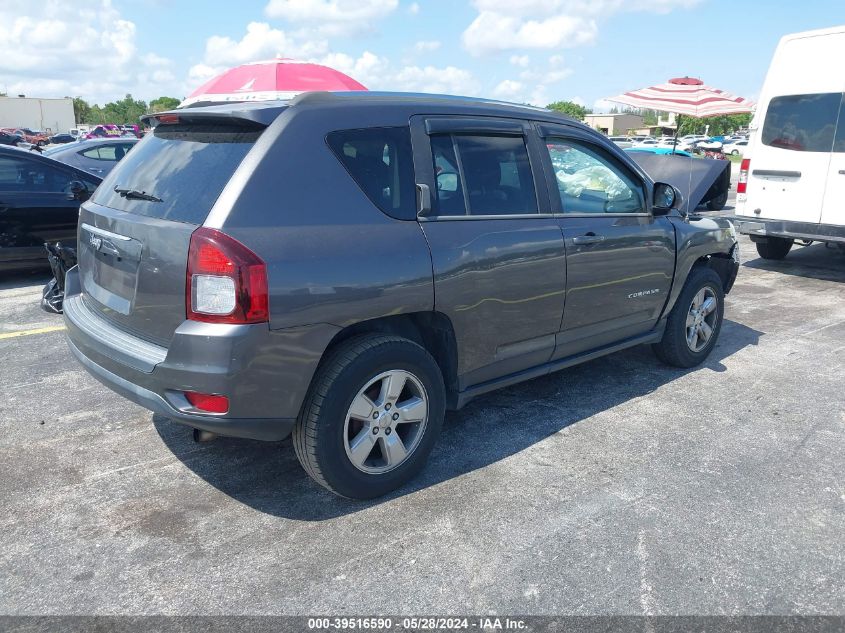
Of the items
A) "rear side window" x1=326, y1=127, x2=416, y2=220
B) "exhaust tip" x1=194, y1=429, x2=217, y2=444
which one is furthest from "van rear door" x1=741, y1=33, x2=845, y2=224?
"exhaust tip" x1=194, y1=429, x2=217, y2=444

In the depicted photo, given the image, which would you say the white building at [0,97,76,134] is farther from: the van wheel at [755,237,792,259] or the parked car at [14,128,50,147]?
the van wheel at [755,237,792,259]

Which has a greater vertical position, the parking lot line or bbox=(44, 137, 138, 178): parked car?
bbox=(44, 137, 138, 178): parked car

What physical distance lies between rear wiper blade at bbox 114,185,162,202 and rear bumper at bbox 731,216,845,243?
7546 mm

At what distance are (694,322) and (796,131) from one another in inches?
183

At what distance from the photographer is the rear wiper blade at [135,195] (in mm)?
3115

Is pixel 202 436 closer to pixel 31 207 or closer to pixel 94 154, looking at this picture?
pixel 31 207

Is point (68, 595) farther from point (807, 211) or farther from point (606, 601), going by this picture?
point (807, 211)

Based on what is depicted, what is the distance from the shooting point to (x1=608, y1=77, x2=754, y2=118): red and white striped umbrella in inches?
617

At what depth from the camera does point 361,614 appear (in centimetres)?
249

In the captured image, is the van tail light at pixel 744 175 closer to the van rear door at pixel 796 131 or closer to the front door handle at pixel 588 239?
the van rear door at pixel 796 131

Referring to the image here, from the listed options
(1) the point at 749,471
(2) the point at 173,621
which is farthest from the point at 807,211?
(2) the point at 173,621

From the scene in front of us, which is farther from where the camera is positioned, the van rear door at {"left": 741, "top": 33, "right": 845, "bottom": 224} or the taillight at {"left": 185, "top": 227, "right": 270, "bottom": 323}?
the van rear door at {"left": 741, "top": 33, "right": 845, "bottom": 224}

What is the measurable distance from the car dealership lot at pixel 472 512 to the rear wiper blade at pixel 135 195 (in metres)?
1.37

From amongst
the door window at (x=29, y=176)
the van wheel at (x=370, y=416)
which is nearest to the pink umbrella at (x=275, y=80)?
the door window at (x=29, y=176)
